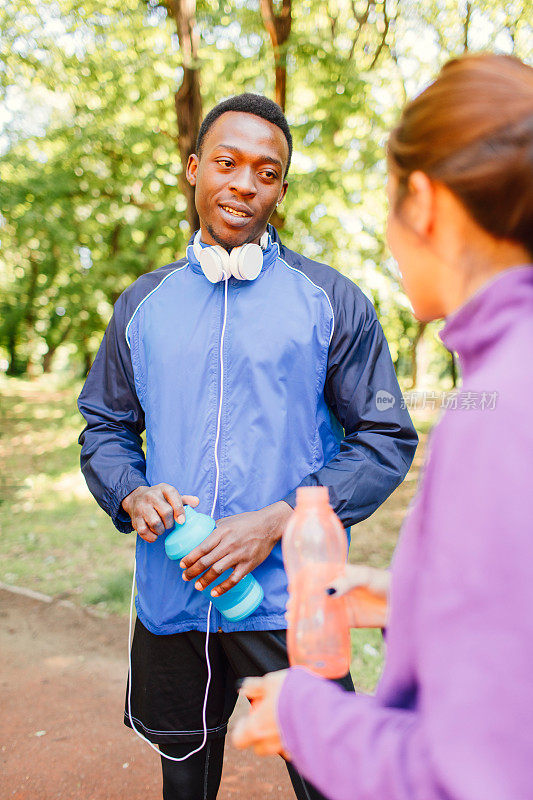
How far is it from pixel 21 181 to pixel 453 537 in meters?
12.4

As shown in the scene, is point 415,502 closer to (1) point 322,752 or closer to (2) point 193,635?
(1) point 322,752

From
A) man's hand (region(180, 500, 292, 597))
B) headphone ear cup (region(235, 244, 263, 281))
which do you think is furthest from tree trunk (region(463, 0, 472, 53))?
man's hand (region(180, 500, 292, 597))

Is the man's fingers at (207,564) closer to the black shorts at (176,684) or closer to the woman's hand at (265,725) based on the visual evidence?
the black shorts at (176,684)

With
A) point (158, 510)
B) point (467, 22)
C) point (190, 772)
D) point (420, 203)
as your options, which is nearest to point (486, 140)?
point (420, 203)

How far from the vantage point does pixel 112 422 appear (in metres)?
2.40

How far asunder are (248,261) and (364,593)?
3.92ft

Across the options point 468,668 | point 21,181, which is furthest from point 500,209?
point 21,181

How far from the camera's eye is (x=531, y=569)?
2.55 feet

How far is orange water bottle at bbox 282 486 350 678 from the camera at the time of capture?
149cm

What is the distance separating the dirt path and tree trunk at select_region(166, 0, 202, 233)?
152 inches

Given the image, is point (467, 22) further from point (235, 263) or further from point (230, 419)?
point (230, 419)

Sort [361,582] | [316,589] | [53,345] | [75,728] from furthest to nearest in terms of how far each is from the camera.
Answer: [53,345]
[75,728]
[316,589]
[361,582]

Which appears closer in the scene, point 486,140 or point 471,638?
point 471,638

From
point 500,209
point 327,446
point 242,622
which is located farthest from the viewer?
point 327,446
